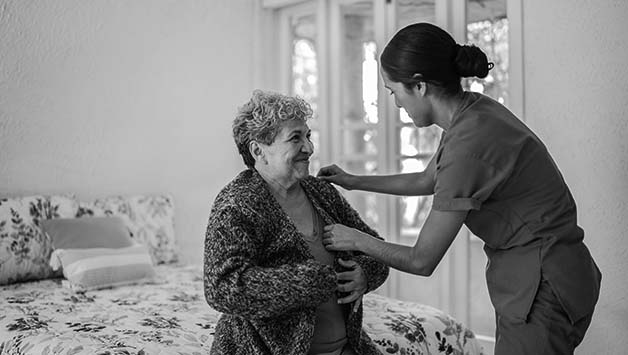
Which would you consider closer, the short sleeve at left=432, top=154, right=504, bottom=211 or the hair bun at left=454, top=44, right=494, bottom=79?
the short sleeve at left=432, top=154, right=504, bottom=211

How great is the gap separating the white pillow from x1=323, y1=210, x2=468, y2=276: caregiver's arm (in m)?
1.62

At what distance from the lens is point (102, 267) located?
124 inches

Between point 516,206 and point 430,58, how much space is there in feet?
1.40

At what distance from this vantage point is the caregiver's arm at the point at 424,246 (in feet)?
5.74

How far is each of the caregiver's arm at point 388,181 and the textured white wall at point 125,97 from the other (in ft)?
6.20

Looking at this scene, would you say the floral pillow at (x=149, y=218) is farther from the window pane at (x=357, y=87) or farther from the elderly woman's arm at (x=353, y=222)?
the elderly woman's arm at (x=353, y=222)

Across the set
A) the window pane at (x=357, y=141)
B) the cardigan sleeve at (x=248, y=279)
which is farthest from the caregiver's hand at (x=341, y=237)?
the window pane at (x=357, y=141)

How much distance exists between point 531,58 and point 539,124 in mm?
316

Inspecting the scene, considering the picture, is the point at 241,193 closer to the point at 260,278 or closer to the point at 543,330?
the point at 260,278

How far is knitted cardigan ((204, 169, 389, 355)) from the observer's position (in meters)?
1.81

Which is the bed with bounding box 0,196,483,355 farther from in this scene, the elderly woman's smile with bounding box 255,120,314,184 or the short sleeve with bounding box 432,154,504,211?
the short sleeve with bounding box 432,154,504,211

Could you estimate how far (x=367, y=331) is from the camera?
7.79 ft

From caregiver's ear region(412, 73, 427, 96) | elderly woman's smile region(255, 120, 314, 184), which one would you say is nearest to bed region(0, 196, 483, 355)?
elderly woman's smile region(255, 120, 314, 184)

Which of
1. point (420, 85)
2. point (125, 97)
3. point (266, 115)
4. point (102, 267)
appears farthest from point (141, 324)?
point (125, 97)
